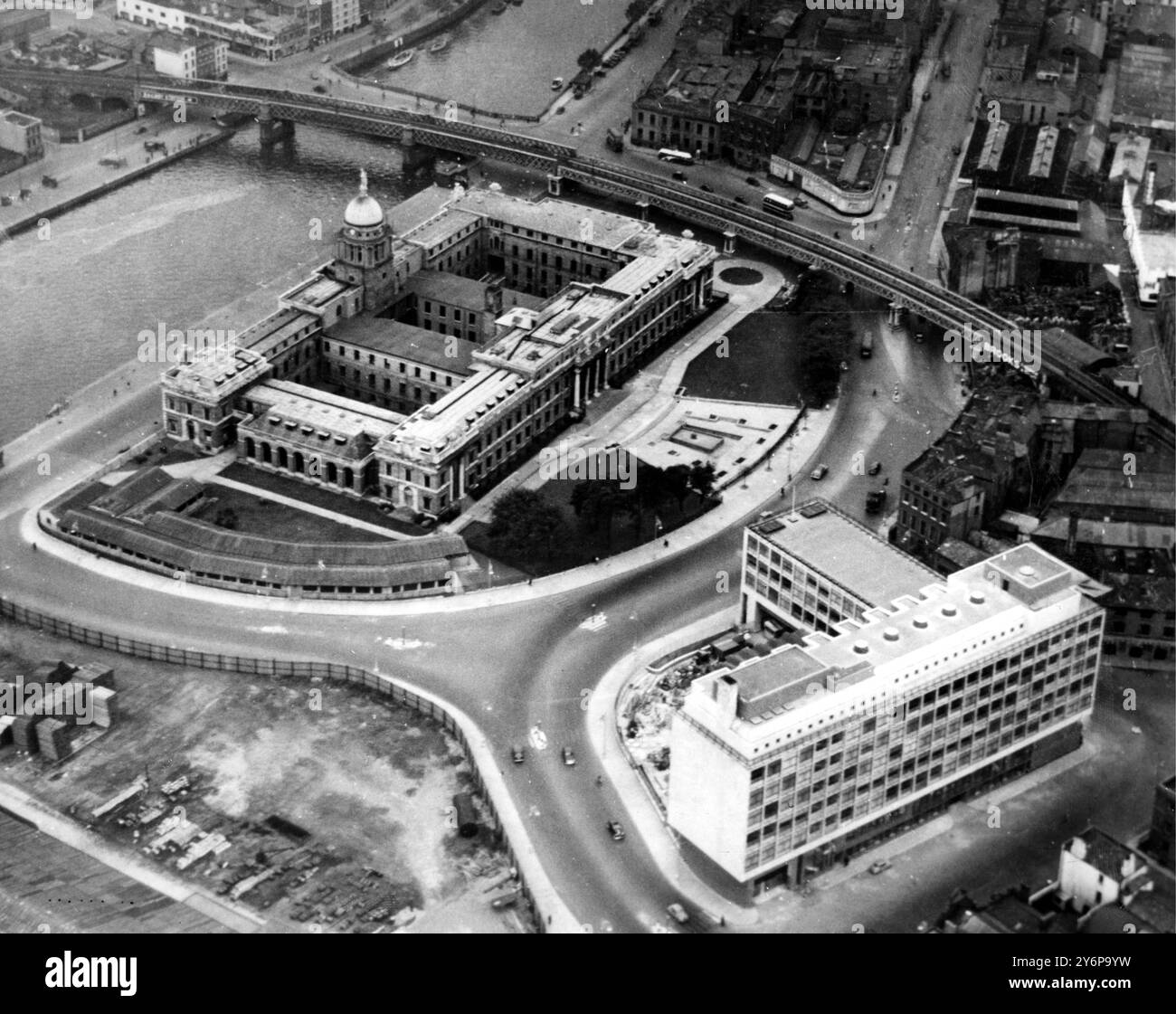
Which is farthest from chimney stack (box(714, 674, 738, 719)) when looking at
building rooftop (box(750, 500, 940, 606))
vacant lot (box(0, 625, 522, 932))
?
building rooftop (box(750, 500, 940, 606))

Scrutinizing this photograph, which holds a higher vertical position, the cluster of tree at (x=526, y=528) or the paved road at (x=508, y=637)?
the cluster of tree at (x=526, y=528)

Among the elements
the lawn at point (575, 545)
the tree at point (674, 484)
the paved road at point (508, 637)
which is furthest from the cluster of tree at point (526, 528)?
the tree at point (674, 484)

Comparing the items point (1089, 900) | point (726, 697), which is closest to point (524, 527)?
point (726, 697)

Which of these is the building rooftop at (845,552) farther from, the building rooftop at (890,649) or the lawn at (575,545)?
the lawn at (575,545)

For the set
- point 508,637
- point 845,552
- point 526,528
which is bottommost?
point 508,637

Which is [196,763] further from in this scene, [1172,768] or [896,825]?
[1172,768]

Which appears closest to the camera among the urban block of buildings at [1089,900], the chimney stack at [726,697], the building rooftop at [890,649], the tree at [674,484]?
the urban block of buildings at [1089,900]

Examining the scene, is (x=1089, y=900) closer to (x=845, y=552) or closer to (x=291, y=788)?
(x=845, y=552)
